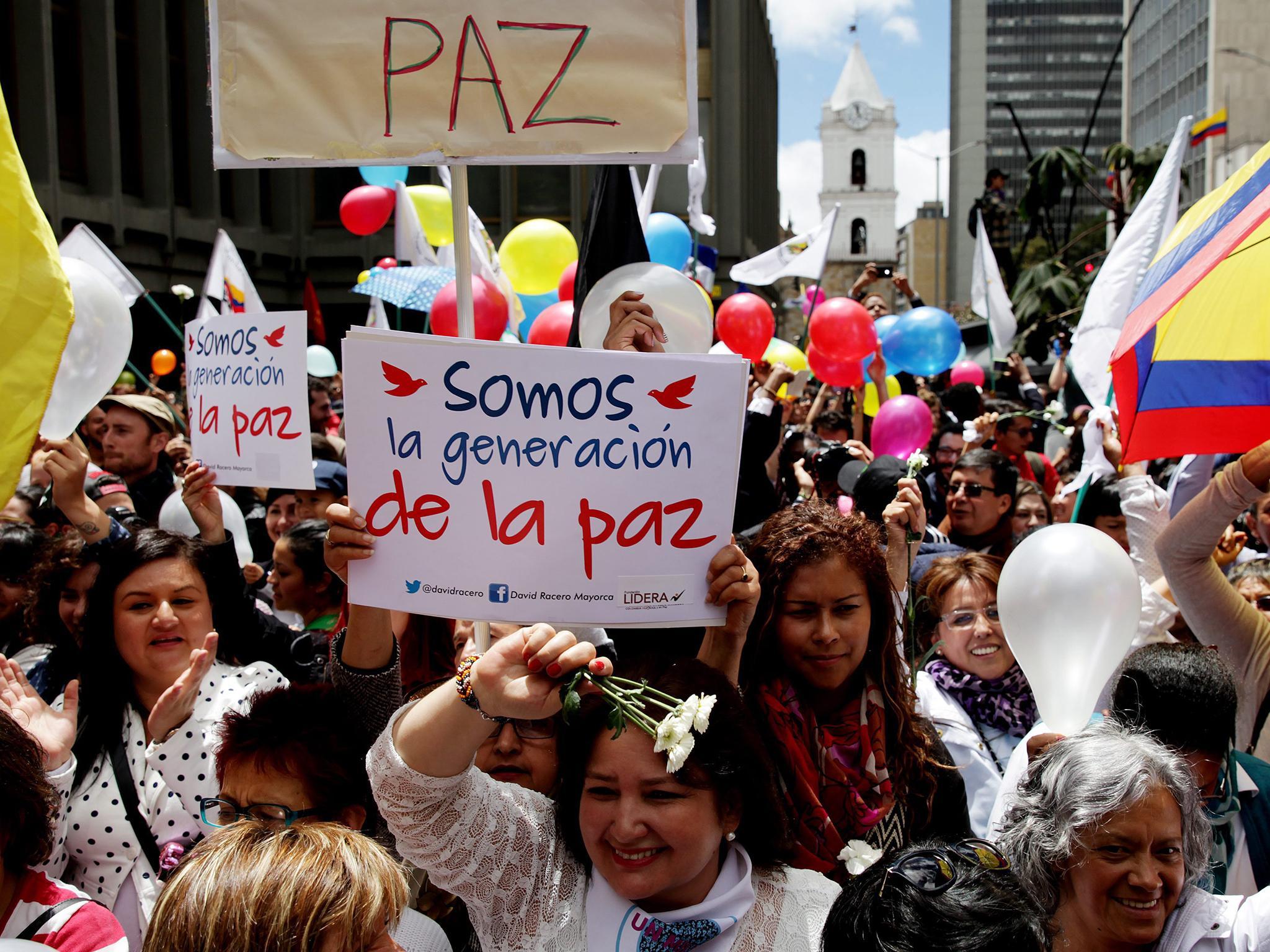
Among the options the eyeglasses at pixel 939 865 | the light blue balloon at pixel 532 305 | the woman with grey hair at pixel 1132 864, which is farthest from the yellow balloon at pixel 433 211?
the eyeglasses at pixel 939 865

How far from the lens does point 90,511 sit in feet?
10.4

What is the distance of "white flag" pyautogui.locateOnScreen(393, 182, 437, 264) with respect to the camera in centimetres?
850

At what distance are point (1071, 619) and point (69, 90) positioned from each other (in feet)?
62.3

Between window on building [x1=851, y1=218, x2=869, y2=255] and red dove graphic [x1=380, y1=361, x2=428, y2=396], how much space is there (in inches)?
4090

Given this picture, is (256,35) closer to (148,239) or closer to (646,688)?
(646,688)

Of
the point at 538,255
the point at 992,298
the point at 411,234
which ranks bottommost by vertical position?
the point at 992,298

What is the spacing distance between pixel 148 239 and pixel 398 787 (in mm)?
19540

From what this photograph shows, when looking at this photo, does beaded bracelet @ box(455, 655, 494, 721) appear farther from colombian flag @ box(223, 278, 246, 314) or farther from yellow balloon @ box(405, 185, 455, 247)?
yellow balloon @ box(405, 185, 455, 247)

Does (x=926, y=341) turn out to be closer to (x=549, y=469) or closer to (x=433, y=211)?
(x=433, y=211)

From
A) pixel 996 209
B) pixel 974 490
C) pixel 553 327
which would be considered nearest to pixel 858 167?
pixel 996 209

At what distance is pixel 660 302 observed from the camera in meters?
3.51

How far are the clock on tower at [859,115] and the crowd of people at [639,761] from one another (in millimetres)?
111097

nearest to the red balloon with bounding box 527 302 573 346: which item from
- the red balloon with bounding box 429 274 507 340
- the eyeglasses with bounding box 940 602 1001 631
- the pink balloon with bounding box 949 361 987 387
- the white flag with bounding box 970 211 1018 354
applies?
the red balloon with bounding box 429 274 507 340

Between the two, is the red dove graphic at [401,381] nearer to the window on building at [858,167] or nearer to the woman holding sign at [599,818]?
the woman holding sign at [599,818]
